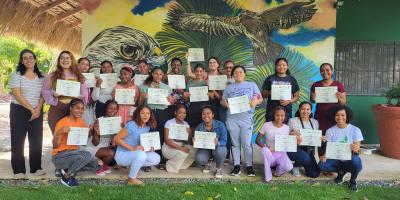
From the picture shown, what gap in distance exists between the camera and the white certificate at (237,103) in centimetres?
484

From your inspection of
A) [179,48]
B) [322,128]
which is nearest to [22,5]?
[179,48]

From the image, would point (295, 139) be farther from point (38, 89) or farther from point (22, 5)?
point (22, 5)

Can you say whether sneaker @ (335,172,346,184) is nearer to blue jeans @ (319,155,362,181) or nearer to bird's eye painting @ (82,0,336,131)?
blue jeans @ (319,155,362,181)

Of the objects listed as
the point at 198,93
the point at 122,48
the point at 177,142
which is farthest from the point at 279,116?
the point at 122,48

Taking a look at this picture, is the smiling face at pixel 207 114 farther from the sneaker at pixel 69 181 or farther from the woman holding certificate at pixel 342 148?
the sneaker at pixel 69 181

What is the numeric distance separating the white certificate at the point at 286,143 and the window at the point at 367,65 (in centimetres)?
321

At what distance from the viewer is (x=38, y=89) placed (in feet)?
15.1

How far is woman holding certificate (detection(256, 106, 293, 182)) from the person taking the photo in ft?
15.6

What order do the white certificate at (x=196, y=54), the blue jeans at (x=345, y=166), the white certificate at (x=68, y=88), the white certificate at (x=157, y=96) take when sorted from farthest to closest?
1. the white certificate at (x=196, y=54)
2. the white certificate at (x=157, y=96)
3. the white certificate at (x=68, y=88)
4. the blue jeans at (x=345, y=166)

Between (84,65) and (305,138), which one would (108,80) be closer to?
(84,65)

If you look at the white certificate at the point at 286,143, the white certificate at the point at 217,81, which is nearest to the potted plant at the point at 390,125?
the white certificate at the point at 286,143

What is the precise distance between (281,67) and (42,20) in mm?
6095

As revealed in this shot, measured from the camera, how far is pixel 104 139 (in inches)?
198

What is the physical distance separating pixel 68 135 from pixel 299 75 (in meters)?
4.57
